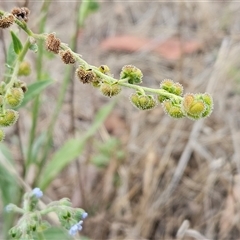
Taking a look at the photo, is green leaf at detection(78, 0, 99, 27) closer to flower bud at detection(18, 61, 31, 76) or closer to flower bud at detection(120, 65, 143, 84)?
flower bud at detection(18, 61, 31, 76)

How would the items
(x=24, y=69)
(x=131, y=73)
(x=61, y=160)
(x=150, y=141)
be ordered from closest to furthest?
(x=131, y=73)
(x=24, y=69)
(x=61, y=160)
(x=150, y=141)

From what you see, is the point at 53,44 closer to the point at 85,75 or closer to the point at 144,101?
the point at 85,75

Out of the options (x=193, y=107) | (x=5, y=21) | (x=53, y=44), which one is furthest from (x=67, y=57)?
(x=193, y=107)

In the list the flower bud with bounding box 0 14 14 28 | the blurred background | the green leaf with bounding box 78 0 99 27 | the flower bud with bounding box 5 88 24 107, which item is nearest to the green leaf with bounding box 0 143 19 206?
the blurred background

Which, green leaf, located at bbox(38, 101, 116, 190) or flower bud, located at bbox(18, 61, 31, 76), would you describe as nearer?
flower bud, located at bbox(18, 61, 31, 76)

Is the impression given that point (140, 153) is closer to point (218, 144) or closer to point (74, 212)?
point (218, 144)

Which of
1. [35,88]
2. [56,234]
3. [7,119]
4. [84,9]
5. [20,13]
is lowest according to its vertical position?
[7,119]

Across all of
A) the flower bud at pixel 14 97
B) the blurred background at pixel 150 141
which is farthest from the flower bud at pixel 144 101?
the blurred background at pixel 150 141
